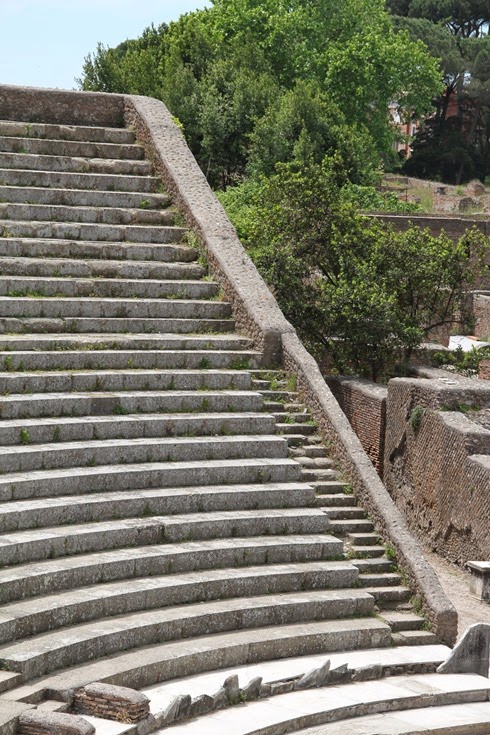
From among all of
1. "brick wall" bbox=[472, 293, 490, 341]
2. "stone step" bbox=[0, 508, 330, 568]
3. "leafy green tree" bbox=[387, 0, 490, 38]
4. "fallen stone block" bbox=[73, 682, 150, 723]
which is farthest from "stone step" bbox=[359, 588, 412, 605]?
"leafy green tree" bbox=[387, 0, 490, 38]

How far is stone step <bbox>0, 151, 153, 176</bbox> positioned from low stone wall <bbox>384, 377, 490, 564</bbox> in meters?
4.09

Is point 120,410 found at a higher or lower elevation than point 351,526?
higher

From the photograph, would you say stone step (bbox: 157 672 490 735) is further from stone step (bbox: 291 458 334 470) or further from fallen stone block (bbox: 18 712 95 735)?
stone step (bbox: 291 458 334 470)

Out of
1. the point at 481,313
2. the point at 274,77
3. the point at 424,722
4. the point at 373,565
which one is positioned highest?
the point at 274,77

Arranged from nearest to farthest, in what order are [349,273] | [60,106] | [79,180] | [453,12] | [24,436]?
[24,436] < [79,180] < [60,106] < [349,273] < [453,12]

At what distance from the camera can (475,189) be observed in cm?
5322

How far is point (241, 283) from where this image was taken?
1446cm

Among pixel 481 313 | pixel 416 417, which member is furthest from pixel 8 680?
pixel 481 313

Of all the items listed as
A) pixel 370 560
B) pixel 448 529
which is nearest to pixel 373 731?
pixel 370 560

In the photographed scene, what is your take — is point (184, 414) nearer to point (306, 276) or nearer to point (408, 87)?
point (306, 276)

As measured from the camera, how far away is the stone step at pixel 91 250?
14211 mm

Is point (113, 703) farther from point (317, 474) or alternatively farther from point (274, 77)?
point (274, 77)

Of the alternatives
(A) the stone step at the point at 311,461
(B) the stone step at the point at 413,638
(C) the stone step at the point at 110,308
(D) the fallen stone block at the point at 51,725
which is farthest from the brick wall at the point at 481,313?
(D) the fallen stone block at the point at 51,725

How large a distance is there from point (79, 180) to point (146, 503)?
563 centimetres
